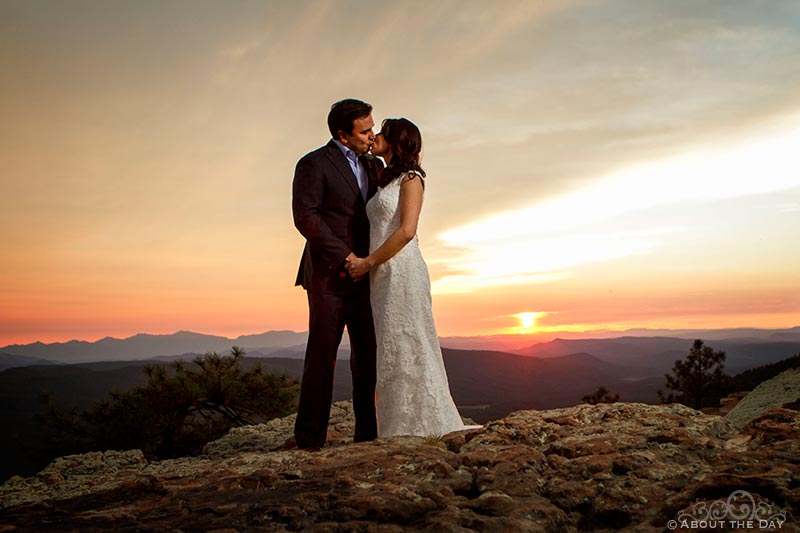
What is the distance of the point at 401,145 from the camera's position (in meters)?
→ 5.32

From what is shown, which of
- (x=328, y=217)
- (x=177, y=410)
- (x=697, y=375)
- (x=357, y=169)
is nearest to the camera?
(x=328, y=217)

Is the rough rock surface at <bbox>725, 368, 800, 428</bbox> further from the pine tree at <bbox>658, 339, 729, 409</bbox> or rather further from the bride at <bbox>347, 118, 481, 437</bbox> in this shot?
the pine tree at <bbox>658, 339, 729, 409</bbox>

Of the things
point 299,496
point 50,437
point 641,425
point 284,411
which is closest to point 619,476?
point 641,425

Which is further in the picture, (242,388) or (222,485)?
(242,388)

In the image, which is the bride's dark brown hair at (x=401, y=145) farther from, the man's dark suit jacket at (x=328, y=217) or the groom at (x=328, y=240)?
the man's dark suit jacket at (x=328, y=217)

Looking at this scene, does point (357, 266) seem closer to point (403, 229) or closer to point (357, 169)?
point (403, 229)

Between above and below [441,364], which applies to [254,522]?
below

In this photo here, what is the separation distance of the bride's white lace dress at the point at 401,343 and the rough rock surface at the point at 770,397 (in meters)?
2.72

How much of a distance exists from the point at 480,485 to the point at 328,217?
2.97 meters

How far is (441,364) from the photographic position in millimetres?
5578

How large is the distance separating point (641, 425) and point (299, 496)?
8.77 feet

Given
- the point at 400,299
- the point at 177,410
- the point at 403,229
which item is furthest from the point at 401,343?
the point at 177,410

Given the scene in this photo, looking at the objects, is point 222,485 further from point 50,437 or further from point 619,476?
point 50,437

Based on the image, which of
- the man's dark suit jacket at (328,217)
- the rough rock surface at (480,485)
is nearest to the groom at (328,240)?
the man's dark suit jacket at (328,217)
